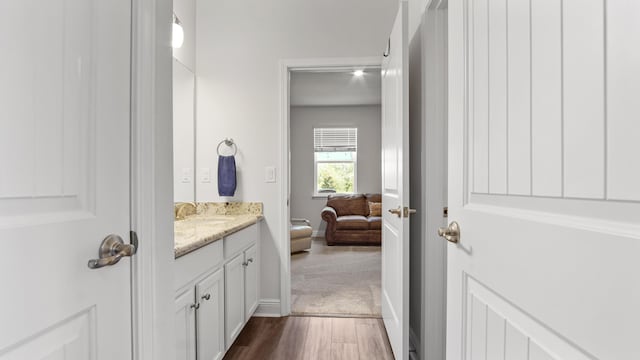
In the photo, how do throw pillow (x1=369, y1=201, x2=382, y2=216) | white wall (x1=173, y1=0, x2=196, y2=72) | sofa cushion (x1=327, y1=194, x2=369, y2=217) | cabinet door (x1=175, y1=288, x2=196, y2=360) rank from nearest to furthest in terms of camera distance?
cabinet door (x1=175, y1=288, x2=196, y2=360) → white wall (x1=173, y1=0, x2=196, y2=72) → throw pillow (x1=369, y1=201, x2=382, y2=216) → sofa cushion (x1=327, y1=194, x2=369, y2=217)

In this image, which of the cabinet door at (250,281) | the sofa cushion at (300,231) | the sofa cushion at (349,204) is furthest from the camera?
the sofa cushion at (349,204)

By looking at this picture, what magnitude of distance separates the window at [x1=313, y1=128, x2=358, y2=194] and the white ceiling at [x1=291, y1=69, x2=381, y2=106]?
2.05ft

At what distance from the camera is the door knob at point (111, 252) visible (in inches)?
27.5

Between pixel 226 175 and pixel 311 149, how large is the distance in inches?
162

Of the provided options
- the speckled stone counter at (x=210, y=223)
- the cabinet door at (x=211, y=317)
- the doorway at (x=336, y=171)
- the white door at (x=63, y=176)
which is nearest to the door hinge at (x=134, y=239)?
the white door at (x=63, y=176)

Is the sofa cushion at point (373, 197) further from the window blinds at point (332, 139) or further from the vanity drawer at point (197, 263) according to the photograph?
the vanity drawer at point (197, 263)

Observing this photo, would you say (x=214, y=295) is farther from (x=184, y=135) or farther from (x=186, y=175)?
(x=184, y=135)

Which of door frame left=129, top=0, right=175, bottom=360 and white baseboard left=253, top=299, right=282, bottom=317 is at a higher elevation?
door frame left=129, top=0, right=175, bottom=360

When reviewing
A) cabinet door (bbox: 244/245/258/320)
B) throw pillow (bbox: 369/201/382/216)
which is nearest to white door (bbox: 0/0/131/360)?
cabinet door (bbox: 244/245/258/320)

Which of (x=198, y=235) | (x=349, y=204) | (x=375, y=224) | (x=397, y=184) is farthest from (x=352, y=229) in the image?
(x=198, y=235)

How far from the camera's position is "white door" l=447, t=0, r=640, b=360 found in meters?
0.44

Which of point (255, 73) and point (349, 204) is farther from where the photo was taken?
point (349, 204)

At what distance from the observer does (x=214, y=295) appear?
168 cm

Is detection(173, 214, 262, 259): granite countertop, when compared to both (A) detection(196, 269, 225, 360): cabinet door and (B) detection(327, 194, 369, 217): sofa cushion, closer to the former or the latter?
(A) detection(196, 269, 225, 360): cabinet door
